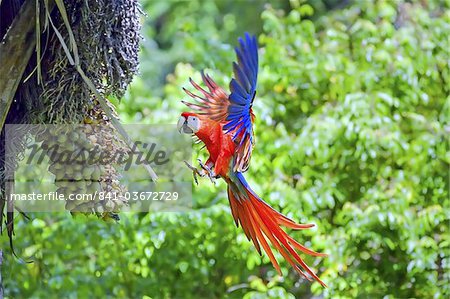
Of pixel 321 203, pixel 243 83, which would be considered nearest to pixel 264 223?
pixel 243 83

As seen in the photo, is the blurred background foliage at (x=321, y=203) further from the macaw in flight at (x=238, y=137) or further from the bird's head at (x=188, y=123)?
the bird's head at (x=188, y=123)

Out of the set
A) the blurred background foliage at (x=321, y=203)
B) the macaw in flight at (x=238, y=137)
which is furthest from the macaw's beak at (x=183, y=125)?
the blurred background foliage at (x=321, y=203)

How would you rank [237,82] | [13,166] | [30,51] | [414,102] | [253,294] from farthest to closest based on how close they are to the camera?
[414,102], [253,294], [13,166], [30,51], [237,82]

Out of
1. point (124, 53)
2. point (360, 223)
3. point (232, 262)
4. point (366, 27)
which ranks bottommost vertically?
point (232, 262)

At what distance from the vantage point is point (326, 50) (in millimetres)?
3309

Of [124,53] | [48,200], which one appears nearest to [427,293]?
[48,200]

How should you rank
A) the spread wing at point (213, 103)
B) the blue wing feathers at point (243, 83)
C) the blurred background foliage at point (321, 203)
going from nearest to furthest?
the blue wing feathers at point (243, 83), the spread wing at point (213, 103), the blurred background foliage at point (321, 203)

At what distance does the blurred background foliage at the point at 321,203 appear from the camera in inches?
109

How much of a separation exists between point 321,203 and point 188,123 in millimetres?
1498

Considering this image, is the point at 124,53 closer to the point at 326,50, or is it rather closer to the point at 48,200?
the point at 48,200

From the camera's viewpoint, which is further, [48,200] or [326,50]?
[326,50]

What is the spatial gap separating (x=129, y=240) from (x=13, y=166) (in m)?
1.32

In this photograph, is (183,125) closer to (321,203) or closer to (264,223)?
(264,223)

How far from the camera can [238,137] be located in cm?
149
